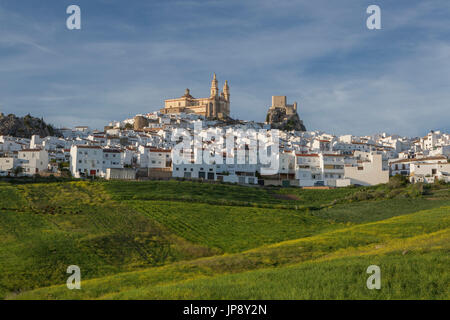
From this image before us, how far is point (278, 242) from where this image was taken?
3925 centimetres

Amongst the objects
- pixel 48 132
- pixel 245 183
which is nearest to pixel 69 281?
pixel 245 183

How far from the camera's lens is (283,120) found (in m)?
171

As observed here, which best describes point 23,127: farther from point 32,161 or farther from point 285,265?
point 285,265

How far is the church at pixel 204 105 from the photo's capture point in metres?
182

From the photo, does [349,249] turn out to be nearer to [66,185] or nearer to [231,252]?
[231,252]

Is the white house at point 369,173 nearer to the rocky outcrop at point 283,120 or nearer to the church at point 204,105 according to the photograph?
the rocky outcrop at point 283,120

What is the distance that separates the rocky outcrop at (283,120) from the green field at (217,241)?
9202cm

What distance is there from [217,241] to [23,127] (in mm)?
101205

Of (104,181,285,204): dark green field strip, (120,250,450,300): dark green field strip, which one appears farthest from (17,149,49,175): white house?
(120,250,450,300): dark green field strip

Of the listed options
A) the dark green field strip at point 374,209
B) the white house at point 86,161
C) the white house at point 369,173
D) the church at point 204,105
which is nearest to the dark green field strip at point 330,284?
the dark green field strip at point 374,209

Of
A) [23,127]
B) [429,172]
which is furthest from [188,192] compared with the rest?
[23,127]

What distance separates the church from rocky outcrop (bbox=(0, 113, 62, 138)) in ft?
201

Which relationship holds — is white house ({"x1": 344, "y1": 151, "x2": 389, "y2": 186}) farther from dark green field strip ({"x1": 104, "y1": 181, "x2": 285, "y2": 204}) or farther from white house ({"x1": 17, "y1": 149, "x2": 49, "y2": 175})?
white house ({"x1": 17, "y1": 149, "x2": 49, "y2": 175})
